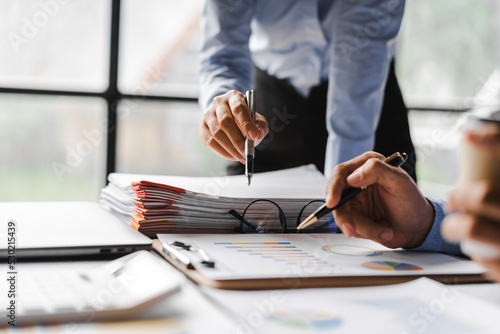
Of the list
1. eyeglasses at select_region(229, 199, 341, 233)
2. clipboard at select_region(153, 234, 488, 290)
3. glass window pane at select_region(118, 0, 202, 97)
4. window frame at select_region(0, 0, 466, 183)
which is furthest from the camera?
glass window pane at select_region(118, 0, 202, 97)

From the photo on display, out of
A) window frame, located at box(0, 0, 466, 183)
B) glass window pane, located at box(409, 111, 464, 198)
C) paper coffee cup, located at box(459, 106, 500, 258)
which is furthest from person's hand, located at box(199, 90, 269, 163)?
glass window pane, located at box(409, 111, 464, 198)

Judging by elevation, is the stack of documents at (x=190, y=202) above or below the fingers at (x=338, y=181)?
below

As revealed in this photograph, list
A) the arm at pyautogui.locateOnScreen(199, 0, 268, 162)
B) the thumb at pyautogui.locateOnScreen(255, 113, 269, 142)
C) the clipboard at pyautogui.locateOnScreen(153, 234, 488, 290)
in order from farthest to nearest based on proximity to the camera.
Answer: the arm at pyautogui.locateOnScreen(199, 0, 268, 162), the thumb at pyautogui.locateOnScreen(255, 113, 269, 142), the clipboard at pyautogui.locateOnScreen(153, 234, 488, 290)

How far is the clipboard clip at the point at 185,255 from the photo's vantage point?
71cm

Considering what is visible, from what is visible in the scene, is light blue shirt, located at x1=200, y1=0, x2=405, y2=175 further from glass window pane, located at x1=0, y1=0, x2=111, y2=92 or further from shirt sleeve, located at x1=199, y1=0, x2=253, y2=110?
glass window pane, located at x1=0, y1=0, x2=111, y2=92

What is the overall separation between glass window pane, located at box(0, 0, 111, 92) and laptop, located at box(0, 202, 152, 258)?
1.86 meters

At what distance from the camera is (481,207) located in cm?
46

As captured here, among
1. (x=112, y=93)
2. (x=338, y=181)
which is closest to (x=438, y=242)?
(x=338, y=181)

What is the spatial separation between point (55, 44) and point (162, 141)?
2.83ft

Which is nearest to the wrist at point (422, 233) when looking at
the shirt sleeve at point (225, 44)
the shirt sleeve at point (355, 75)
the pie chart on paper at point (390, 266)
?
the pie chart on paper at point (390, 266)

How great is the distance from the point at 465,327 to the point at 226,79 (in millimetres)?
1117

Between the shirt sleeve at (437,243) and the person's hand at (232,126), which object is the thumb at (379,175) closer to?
the shirt sleeve at (437,243)

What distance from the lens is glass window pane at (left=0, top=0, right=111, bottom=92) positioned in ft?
9.02

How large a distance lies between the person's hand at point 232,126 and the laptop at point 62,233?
Answer: 288 millimetres
